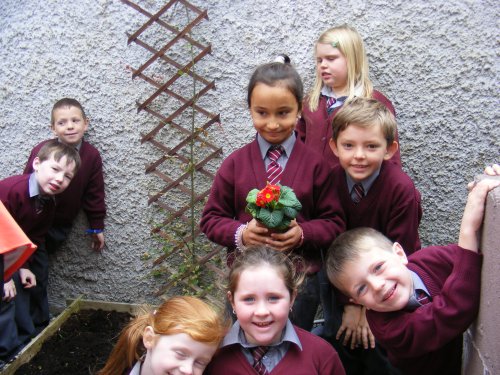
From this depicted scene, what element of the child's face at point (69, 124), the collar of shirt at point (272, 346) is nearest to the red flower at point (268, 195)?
the collar of shirt at point (272, 346)

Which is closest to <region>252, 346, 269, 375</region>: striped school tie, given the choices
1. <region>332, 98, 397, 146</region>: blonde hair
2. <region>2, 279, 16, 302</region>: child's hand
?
<region>332, 98, 397, 146</region>: blonde hair

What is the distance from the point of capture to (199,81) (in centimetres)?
362

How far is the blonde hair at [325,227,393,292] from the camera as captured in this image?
7.09 feet

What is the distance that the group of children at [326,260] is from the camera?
205cm

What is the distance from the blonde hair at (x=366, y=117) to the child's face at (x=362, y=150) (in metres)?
0.02

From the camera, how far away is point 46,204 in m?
3.54

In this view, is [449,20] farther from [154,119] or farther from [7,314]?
[7,314]

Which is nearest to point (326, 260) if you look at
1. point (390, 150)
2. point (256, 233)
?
point (256, 233)

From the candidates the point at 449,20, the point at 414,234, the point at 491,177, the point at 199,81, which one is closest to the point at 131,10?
the point at 199,81

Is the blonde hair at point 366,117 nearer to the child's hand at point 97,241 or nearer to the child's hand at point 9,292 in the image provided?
Result: the child's hand at point 97,241

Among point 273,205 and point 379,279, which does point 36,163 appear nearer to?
point 273,205

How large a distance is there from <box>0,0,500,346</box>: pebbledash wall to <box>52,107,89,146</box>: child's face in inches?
5.7

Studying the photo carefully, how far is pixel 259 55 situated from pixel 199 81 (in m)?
0.41

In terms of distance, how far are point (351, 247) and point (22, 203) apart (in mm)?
2142
